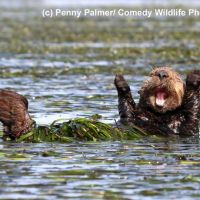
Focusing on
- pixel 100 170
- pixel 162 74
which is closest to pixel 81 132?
pixel 162 74

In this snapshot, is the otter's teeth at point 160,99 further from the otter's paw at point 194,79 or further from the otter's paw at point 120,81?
the otter's paw at point 120,81

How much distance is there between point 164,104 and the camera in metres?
9.65

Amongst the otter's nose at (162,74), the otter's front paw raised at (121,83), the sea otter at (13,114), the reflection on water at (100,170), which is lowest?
the reflection on water at (100,170)

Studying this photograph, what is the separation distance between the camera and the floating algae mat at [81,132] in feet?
30.5

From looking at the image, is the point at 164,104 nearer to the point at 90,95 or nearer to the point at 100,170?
the point at 100,170

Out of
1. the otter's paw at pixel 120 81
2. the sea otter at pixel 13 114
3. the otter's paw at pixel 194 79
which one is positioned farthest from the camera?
the otter's paw at pixel 120 81

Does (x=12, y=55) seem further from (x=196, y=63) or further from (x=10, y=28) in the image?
(x=10, y=28)

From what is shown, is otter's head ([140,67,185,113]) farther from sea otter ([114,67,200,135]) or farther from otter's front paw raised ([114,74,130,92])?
otter's front paw raised ([114,74,130,92])

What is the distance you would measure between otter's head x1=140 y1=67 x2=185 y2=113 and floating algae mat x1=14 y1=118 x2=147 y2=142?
0.42 metres

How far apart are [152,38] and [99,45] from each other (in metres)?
2.34

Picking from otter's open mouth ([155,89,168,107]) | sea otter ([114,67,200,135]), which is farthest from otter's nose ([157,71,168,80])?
otter's open mouth ([155,89,168,107])

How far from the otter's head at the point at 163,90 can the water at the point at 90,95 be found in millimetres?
403

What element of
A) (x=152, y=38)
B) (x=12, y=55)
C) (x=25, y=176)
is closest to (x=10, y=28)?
(x=152, y=38)

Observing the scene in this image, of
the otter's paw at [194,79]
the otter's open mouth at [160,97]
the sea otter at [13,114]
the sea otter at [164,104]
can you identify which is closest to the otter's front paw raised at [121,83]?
the sea otter at [164,104]
